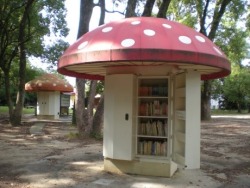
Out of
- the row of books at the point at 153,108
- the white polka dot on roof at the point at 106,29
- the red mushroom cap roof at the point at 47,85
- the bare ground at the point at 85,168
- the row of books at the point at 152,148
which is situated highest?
the red mushroom cap roof at the point at 47,85

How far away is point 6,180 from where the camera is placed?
7840mm

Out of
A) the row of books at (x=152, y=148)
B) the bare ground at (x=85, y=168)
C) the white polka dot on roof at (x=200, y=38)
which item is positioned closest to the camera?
the white polka dot on roof at (x=200, y=38)

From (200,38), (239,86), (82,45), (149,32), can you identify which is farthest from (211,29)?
(239,86)

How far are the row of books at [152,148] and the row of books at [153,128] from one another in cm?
22

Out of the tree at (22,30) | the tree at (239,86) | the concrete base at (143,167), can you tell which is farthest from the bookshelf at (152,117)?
the tree at (239,86)

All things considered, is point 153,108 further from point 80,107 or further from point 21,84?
point 21,84

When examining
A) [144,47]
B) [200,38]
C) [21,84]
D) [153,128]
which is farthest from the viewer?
[21,84]

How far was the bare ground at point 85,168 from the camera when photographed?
303 inches

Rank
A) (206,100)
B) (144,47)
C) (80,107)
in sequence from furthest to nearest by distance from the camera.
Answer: (206,100) < (80,107) < (144,47)

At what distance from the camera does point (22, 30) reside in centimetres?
2233

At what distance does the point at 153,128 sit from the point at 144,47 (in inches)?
97.0

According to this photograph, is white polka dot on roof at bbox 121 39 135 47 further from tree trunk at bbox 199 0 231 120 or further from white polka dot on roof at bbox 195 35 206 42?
tree trunk at bbox 199 0 231 120

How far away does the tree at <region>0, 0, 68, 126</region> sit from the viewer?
22078 millimetres

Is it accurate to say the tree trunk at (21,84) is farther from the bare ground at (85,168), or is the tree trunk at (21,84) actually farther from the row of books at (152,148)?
the row of books at (152,148)
